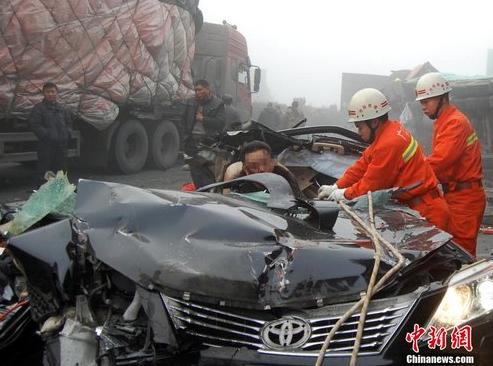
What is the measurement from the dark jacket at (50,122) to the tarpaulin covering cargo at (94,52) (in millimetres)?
136

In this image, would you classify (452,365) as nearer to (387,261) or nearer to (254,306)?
(387,261)

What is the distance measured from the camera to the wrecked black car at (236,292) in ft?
5.68

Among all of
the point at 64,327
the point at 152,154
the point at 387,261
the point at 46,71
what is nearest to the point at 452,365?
the point at 387,261

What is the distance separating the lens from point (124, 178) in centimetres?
1013

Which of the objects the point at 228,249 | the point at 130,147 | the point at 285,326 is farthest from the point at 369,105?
the point at 130,147

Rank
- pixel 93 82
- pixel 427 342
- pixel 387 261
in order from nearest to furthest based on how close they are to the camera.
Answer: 1. pixel 427 342
2. pixel 387 261
3. pixel 93 82

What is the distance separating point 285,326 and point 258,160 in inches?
84.5

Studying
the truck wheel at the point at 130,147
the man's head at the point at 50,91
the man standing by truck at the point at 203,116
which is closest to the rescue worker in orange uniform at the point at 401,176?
the man standing by truck at the point at 203,116

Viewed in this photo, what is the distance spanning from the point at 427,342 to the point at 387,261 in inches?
11.5

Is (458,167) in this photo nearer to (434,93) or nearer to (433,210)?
(434,93)

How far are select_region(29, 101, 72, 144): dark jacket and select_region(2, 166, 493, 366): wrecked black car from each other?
5868 mm

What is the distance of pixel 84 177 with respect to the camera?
986cm

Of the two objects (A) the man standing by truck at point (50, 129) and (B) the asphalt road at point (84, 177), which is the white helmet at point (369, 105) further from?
(A) the man standing by truck at point (50, 129)

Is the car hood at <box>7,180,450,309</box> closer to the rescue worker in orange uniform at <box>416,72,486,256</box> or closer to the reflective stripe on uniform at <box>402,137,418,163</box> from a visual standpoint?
the reflective stripe on uniform at <box>402,137,418,163</box>
